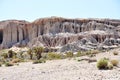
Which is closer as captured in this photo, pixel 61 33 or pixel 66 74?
pixel 66 74

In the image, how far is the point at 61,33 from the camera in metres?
103

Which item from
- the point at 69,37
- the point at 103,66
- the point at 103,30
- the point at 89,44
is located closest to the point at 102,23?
the point at 103,30

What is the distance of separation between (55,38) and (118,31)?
23.8m

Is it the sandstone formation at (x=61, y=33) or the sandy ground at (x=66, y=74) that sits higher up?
the sandy ground at (x=66, y=74)

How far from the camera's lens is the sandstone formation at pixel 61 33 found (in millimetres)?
84500

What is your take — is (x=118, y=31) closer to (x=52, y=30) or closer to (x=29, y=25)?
(x=52, y=30)

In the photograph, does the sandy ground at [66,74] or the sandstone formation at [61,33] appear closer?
the sandy ground at [66,74]

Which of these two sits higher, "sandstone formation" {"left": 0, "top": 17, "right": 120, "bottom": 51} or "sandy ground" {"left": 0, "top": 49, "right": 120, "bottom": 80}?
"sandy ground" {"left": 0, "top": 49, "right": 120, "bottom": 80}

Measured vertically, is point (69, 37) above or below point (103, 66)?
below

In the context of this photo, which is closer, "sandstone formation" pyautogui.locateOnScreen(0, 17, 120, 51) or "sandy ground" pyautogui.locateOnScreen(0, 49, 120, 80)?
"sandy ground" pyautogui.locateOnScreen(0, 49, 120, 80)

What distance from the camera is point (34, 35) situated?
113562mm

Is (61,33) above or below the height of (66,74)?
below

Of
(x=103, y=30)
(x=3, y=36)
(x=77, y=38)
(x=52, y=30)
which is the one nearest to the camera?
(x=77, y=38)

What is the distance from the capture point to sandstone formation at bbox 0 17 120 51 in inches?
3327
